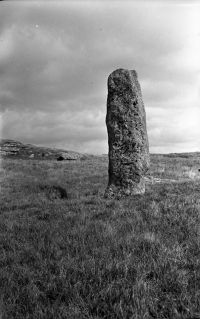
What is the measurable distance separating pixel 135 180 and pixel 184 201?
2.75 m

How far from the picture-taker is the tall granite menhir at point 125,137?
471 inches

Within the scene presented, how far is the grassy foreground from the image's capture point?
150 inches

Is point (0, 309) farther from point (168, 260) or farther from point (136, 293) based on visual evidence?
point (168, 260)

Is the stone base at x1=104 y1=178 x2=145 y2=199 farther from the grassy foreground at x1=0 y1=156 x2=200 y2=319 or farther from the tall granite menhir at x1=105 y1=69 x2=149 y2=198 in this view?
the grassy foreground at x1=0 y1=156 x2=200 y2=319

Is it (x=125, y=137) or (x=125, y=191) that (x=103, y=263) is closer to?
(x=125, y=191)

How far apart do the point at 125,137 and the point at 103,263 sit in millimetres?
7813

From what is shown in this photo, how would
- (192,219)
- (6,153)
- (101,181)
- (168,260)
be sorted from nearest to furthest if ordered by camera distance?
(168,260), (192,219), (101,181), (6,153)

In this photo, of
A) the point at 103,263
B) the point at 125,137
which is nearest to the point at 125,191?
the point at 125,137

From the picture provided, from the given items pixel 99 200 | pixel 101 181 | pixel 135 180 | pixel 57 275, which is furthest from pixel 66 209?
pixel 101 181

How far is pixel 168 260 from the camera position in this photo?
4.95 meters

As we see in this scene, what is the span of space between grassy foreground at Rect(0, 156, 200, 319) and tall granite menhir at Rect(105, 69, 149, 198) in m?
2.87

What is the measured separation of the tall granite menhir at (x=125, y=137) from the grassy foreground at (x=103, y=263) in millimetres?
2872

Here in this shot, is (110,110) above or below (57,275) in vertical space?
above

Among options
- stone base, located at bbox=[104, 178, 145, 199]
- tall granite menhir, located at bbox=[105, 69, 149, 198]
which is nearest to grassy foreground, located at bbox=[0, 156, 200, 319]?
stone base, located at bbox=[104, 178, 145, 199]
